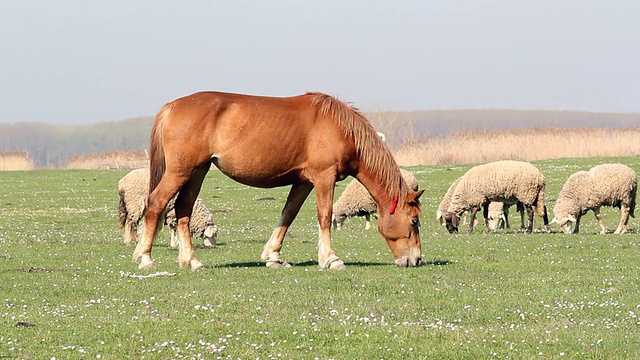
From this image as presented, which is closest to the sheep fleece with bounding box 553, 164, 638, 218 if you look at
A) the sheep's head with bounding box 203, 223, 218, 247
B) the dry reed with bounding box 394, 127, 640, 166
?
the sheep's head with bounding box 203, 223, 218, 247

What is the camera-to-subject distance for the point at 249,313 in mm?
11008

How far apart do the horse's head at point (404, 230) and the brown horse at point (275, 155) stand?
0.05 feet

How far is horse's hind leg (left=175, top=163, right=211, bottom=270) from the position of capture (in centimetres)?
1537

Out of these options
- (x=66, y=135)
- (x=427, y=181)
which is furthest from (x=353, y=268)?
(x=66, y=135)

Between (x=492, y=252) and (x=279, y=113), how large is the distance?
550 centimetres

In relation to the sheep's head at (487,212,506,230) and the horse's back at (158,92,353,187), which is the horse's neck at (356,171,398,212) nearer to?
the horse's back at (158,92,353,187)

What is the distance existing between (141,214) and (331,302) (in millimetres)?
11472

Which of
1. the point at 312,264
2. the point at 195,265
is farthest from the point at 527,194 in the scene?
the point at 195,265

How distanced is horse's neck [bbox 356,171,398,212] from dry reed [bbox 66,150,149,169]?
55.8m

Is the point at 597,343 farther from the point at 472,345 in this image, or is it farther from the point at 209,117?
the point at 209,117

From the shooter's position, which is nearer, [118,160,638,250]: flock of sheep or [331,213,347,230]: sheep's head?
[118,160,638,250]: flock of sheep

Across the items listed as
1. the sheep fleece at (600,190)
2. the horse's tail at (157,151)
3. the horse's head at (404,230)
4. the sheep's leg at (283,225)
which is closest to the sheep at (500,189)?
the sheep fleece at (600,190)

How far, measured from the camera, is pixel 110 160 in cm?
7200

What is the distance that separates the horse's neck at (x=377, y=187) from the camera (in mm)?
15641
